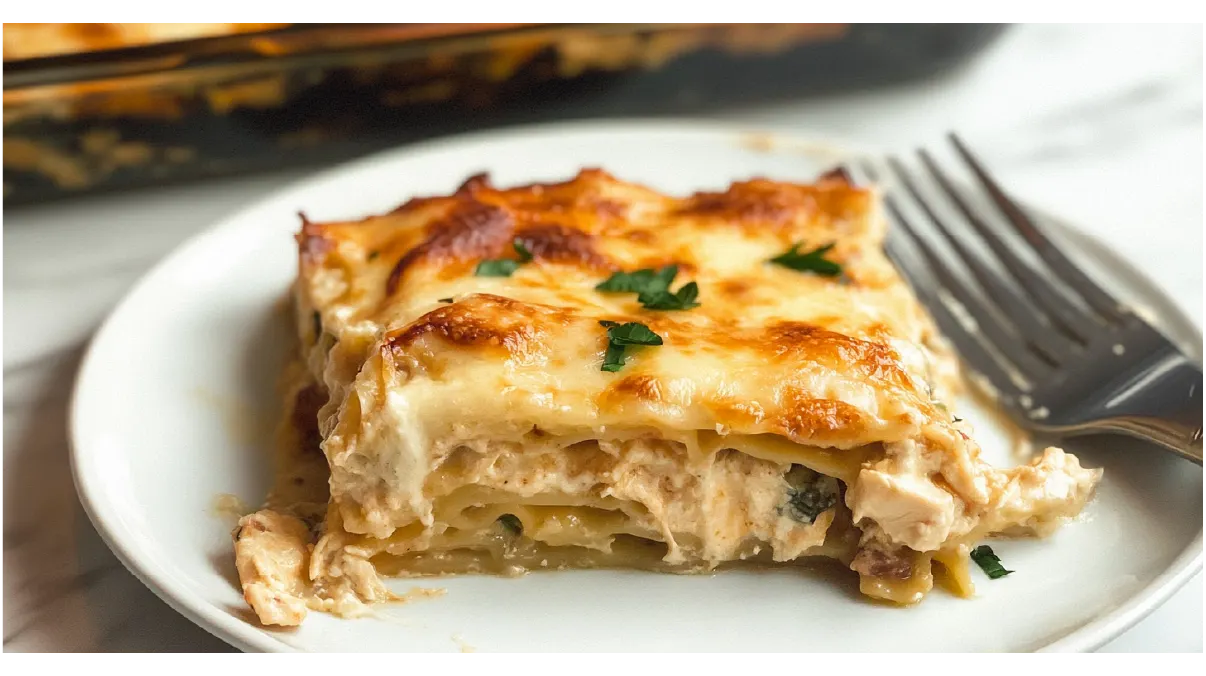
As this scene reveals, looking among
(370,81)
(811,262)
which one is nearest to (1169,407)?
(811,262)

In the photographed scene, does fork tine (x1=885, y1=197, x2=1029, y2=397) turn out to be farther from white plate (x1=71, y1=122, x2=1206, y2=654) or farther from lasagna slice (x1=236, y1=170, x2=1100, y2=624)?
lasagna slice (x1=236, y1=170, x2=1100, y2=624)

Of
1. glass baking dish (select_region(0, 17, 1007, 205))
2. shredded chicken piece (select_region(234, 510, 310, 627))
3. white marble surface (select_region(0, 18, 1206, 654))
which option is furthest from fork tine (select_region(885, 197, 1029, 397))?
shredded chicken piece (select_region(234, 510, 310, 627))

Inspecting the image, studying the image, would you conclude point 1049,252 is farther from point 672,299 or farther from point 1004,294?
point 672,299

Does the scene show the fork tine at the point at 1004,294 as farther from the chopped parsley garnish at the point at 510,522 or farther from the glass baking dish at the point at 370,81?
the chopped parsley garnish at the point at 510,522

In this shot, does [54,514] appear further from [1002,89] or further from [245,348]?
[1002,89]

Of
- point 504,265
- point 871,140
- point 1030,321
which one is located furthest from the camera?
point 871,140

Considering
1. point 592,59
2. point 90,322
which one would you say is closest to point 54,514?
point 90,322

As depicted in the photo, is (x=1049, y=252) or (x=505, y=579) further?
(x=1049, y=252)
